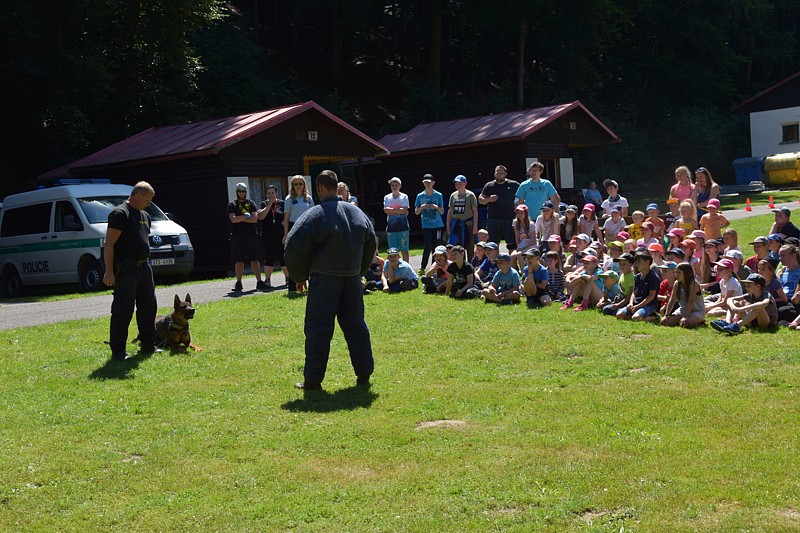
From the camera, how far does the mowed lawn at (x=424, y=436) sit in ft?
17.7

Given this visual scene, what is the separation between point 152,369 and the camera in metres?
9.59

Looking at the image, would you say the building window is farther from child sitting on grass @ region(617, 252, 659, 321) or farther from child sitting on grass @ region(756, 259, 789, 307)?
child sitting on grass @ region(756, 259, 789, 307)

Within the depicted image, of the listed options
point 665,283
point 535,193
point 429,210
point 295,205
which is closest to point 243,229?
point 295,205

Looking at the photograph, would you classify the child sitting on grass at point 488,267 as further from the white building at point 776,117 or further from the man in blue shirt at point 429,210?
the white building at point 776,117

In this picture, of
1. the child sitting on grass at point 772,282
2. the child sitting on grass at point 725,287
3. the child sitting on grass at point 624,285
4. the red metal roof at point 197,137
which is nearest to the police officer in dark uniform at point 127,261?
the child sitting on grass at point 624,285

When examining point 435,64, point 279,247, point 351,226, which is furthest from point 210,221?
point 435,64

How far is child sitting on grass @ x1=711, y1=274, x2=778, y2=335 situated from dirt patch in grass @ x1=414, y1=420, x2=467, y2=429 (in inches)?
167

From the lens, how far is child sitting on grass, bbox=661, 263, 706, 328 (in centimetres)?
1062

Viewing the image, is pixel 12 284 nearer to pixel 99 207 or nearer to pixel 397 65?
pixel 99 207

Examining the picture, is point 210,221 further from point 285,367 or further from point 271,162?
point 285,367

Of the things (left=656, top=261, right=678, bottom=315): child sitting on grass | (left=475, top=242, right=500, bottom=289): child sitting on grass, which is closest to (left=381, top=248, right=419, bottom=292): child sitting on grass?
(left=475, top=242, right=500, bottom=289): child sitting on grass

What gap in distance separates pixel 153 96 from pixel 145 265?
69.9ft

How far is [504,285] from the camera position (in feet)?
43.7

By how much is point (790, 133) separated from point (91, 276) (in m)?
38.0
